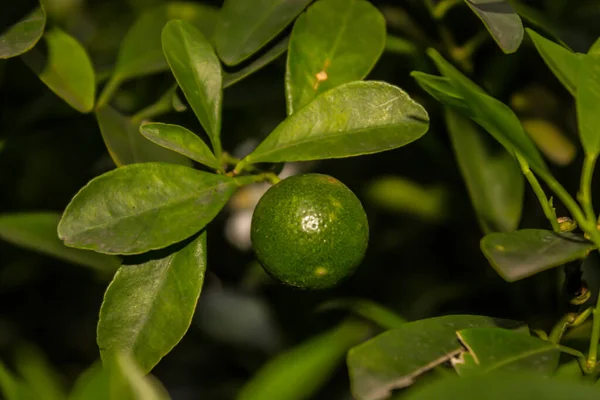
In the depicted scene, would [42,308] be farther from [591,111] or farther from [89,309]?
[591,111]

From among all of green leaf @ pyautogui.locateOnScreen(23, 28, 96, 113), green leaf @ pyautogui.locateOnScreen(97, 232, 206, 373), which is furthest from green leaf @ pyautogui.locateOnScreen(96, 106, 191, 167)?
green leaf @ pyautogui.locateOnScreen(97, 232, 206, 373)

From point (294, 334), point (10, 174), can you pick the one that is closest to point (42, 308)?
point (10, 174)

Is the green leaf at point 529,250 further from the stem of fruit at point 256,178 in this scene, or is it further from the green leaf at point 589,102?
the stem of fruit at point 256,178

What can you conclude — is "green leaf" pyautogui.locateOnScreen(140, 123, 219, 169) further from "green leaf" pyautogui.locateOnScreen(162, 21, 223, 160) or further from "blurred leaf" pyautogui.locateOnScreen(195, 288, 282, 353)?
"blurred leaf" pyautogui.locateOnScreen(195, 288, 282, 353)

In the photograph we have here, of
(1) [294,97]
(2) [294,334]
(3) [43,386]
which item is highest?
(1) [294,97]

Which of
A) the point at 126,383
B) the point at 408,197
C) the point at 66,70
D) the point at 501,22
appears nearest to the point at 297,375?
the point at 126,383
